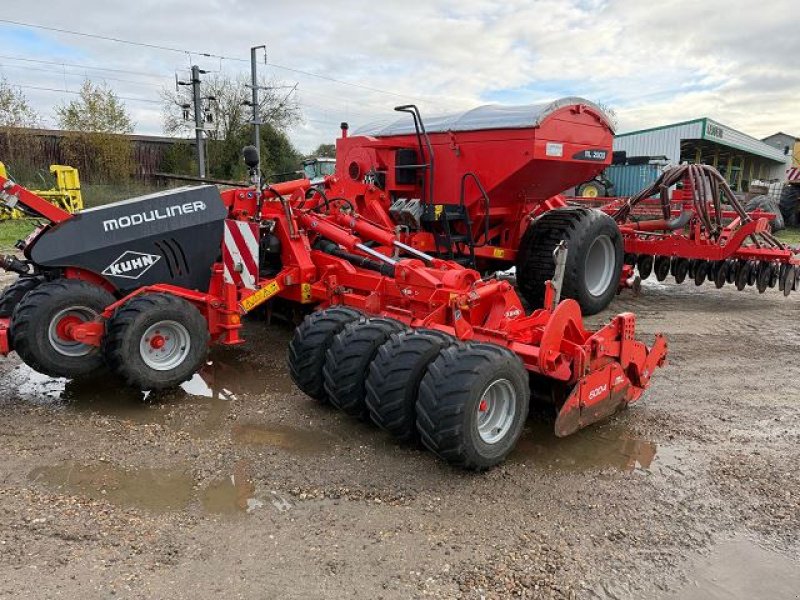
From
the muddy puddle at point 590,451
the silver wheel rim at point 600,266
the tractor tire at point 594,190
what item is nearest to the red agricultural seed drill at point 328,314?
the muddy puddle at point 590,451

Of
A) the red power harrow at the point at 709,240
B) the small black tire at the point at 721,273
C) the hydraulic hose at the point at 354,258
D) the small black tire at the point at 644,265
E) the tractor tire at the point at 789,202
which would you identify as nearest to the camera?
the hydraulic hose at the point at 354,258

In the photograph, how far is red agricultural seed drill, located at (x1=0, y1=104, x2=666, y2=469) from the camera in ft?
11.6

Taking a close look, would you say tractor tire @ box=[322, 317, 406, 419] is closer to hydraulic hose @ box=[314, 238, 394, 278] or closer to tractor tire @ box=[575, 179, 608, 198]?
hydraulic hose @ box=[314, 238, 394, 278]

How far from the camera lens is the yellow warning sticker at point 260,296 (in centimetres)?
486

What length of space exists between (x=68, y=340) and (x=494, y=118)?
12.8 ft

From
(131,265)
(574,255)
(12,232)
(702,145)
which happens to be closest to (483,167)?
(574,255)

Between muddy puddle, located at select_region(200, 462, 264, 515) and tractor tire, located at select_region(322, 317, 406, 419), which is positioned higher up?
tractor tire, located at select_region(322, 317, 406, 419)

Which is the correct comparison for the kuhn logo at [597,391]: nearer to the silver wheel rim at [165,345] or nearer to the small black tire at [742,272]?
the silver wheel rim at [165,345]

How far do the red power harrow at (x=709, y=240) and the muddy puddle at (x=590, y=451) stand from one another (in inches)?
173

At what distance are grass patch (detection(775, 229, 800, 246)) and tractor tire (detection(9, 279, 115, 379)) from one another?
14.9 metres

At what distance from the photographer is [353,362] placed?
3.83m

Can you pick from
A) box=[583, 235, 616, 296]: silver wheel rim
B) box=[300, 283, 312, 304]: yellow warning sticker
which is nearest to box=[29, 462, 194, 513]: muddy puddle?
box=[300, 283, 312, 304]: yellow warning sticker

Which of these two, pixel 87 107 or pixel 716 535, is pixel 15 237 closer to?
pixel 716 535

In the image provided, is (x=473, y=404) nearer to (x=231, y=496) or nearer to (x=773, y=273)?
(x=231, y=496)
